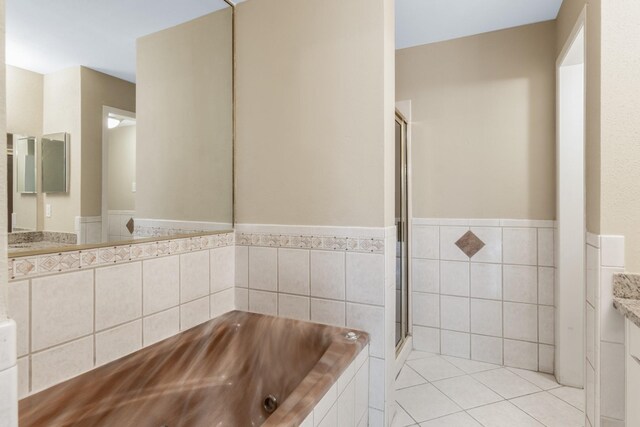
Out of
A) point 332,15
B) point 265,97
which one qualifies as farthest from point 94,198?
point 332,15

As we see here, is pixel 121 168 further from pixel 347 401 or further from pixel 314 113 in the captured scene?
pixel 347 401

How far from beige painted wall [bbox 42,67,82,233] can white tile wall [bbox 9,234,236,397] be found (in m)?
0.20

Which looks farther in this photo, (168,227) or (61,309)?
(168,227)

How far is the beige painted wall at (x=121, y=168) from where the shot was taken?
A: 133cm

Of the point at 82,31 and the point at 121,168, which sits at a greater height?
the point at 82,31

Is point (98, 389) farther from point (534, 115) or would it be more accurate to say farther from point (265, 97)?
point (534, 115)

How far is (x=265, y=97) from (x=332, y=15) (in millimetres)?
529

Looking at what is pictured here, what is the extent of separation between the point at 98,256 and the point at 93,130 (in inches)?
Answer: 19.1

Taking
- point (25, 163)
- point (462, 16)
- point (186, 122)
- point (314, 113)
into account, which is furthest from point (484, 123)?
point (25, 163)

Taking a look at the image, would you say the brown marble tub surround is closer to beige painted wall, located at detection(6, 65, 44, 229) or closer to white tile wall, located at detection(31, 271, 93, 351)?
white tile wall, located at detection(31, 271, 93, 351)

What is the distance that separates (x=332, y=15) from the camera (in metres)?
1.60

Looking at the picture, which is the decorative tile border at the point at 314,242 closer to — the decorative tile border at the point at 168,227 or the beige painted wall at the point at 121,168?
the decorative tile border at the point at 168,227

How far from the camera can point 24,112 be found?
104 cm

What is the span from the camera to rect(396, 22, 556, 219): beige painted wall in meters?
2.30
